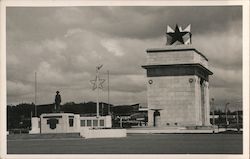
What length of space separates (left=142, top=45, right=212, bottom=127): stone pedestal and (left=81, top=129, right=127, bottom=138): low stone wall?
4.93m

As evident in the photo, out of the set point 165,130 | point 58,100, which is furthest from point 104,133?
point 165,130

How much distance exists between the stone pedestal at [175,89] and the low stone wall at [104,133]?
4925mm

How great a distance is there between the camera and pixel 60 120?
20.8 metres

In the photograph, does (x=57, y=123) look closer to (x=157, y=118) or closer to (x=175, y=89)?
(x=157, y=118)

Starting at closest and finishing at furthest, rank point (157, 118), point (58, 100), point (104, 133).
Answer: point (58, 100) → point (104, 133) → point (157, 118)

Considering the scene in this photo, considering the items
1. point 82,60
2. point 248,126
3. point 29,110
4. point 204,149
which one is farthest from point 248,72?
point 29,110

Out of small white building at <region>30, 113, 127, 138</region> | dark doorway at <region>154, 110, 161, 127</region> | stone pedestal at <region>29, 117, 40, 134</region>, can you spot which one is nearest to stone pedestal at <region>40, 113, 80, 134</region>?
small white building at <region>30, 113, 127, 138</region>

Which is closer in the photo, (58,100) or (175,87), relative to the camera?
(58,100)

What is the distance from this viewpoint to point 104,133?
60.5 feet

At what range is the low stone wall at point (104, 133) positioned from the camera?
18141mm

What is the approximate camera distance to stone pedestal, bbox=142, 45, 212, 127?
23.1 m

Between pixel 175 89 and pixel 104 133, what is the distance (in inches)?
248

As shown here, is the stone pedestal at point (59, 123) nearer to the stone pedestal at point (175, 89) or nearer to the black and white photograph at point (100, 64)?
the black and white photograph at point (100, 64)

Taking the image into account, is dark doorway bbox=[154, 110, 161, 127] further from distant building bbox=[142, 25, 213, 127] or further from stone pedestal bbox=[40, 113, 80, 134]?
stone pedestal bbox=[40, 113, 80, 134]
